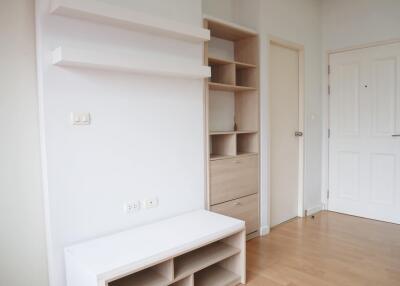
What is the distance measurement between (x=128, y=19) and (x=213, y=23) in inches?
44.3

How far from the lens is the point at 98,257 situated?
195cm

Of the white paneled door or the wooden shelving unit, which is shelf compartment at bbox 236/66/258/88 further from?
the white paneled door

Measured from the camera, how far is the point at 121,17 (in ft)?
7.02

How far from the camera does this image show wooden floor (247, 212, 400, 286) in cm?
267

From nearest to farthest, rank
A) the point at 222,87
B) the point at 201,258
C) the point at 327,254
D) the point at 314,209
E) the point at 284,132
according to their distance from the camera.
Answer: the point at 201,258, the point at 327,254, the point at 222,87, the point at 284,132, the point at 314,209

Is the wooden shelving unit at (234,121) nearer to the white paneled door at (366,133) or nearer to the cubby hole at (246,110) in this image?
the cubby hole at (246,110)

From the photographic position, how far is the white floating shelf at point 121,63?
1946 mm

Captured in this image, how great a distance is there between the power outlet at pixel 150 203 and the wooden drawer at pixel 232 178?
2.12ft

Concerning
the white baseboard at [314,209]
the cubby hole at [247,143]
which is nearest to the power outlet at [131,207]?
the cubby hole at [247,143]

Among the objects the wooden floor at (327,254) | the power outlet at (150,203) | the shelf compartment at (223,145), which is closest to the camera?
the power outlet at (150,203)

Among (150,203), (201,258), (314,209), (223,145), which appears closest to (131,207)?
(150,203)

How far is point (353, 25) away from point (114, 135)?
3584mm

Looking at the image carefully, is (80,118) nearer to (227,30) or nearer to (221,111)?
(221,111)

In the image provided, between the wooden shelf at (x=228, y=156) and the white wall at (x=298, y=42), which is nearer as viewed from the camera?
the wooden shelf at (x=228, y=156)
